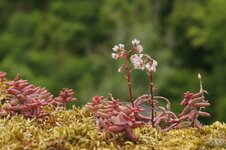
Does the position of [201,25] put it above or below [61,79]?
above

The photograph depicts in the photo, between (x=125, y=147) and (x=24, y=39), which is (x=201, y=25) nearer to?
(x=24, y=39)

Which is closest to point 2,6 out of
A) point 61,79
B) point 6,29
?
point 6,29

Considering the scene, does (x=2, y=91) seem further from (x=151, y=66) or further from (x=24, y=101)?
(x=151, y=66)

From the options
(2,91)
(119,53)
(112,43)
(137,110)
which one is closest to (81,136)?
(137,110)

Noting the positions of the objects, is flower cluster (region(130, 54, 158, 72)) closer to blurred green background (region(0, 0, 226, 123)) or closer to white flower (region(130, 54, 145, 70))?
white flower (region(130, 54, 145, 70))

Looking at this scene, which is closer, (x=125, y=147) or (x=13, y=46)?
(x=125, y=147)
